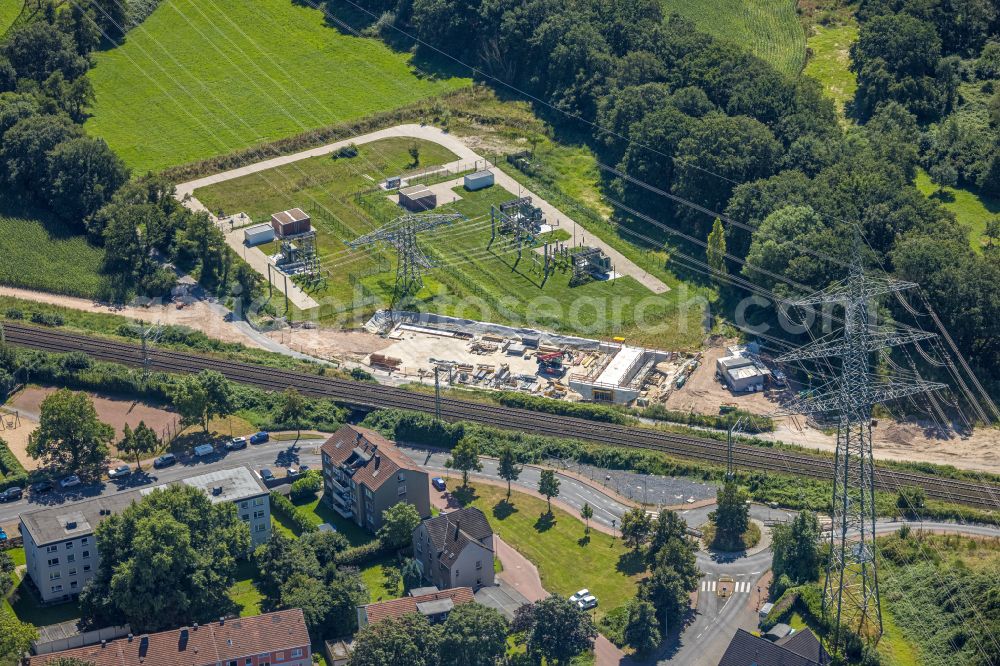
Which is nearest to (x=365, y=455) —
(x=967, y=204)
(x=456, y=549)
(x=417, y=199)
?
(x=456, y=549)

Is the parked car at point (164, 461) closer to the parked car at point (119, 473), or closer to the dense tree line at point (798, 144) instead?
the parked car at point (119, 473)

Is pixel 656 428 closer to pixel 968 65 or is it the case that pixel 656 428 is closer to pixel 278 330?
pixel 278 330

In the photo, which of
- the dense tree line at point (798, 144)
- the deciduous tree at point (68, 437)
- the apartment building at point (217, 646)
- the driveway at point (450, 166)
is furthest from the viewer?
the driveway at point (450, 166)

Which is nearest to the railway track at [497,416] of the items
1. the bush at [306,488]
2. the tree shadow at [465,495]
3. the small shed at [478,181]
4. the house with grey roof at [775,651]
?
the tree shadow at [465,495]

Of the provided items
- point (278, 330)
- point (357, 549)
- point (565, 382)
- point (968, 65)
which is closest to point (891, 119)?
point (968, 65)

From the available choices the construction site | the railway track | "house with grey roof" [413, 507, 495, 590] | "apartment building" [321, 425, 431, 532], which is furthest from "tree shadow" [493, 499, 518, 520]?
the construction site

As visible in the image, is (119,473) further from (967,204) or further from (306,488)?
(967,204)
